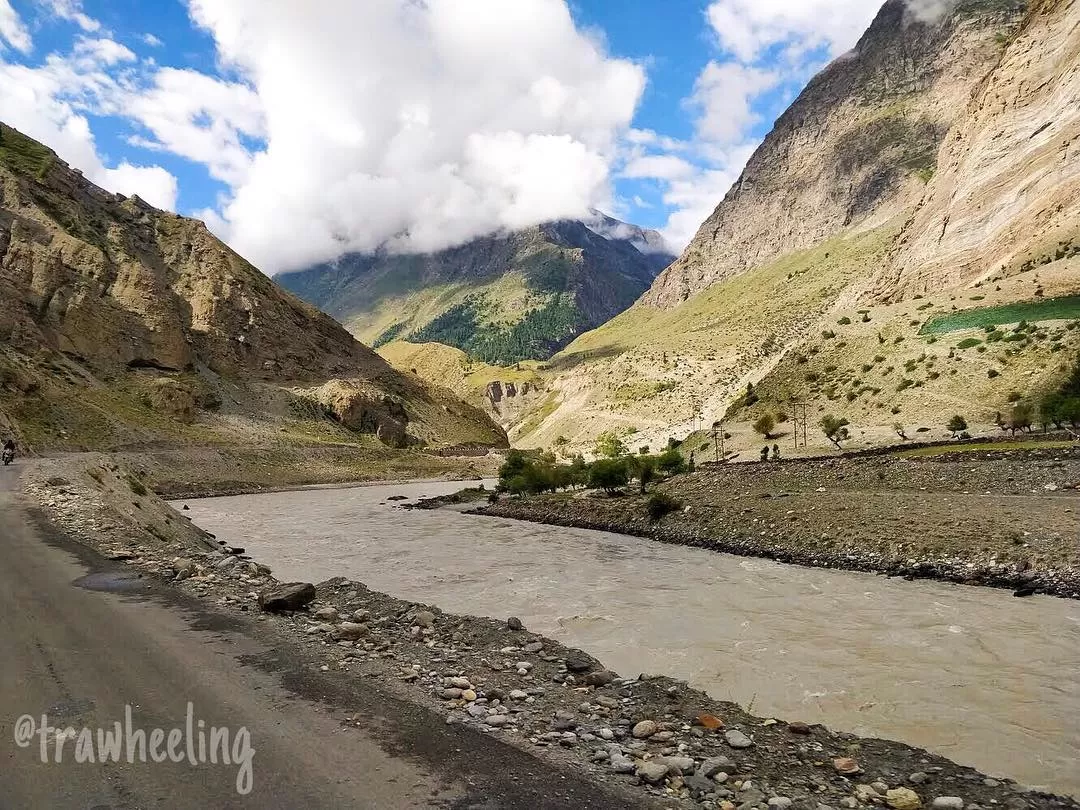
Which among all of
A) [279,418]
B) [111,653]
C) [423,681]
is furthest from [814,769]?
[279,418]

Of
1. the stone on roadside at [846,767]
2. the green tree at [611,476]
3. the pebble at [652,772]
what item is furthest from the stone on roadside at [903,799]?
the green tree at [611,476]

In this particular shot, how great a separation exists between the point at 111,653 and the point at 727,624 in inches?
505

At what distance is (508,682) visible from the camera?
943 centimetres

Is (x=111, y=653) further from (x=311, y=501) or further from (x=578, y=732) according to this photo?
(x=311, y=501)

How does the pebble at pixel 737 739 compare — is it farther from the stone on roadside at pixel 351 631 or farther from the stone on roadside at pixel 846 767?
the stone on roadside at pixel 351 631

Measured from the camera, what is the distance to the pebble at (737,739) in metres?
7.52

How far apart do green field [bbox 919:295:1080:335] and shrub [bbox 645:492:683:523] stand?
31.0 metres

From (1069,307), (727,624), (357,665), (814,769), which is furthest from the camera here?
(1069,307)

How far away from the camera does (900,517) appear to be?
24.3 metres

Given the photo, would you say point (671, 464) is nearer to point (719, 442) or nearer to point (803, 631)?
point (719, 442)

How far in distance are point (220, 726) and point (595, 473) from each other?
1765 inches

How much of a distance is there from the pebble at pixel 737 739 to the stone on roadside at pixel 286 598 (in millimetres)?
8131

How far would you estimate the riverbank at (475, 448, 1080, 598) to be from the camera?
1945 centimetres

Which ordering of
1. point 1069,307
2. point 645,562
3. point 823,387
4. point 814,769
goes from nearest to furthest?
point 814,769
point 645,562
point 1069,307
point 823,387
